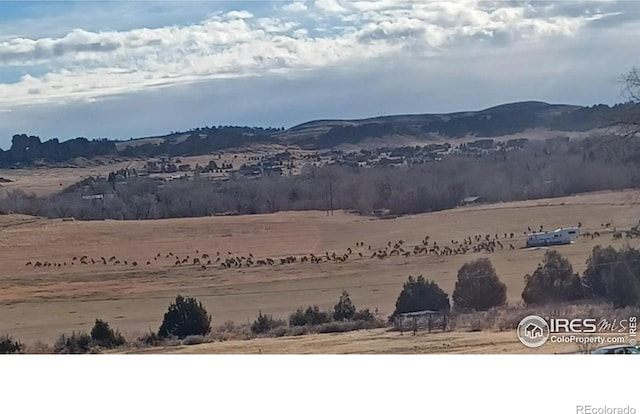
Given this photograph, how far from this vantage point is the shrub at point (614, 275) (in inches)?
278

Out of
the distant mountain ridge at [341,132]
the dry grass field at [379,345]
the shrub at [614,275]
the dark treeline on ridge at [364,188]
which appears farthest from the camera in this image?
the dark treeline on ridge at [364,188]

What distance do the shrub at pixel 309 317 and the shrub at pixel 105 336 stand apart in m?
1.33

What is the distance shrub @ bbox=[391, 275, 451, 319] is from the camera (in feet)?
25.0

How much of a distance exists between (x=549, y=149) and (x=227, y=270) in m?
2.85

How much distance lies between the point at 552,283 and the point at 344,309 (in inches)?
63.1

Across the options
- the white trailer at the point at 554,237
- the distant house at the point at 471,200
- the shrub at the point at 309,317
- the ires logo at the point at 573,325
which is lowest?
the shrub at the point at 309,317

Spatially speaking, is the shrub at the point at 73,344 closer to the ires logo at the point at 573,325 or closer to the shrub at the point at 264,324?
the shrub at the point at 264,324

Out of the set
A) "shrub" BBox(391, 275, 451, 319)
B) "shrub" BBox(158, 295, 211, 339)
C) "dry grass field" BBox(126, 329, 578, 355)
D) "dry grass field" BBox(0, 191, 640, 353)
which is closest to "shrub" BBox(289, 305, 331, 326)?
"dry grass field" BBox(0, 191, 640, 353)

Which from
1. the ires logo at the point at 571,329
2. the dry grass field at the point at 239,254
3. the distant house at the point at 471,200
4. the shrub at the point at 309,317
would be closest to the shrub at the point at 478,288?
the dry grass field at the point at 239,254

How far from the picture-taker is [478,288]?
7.84 metres

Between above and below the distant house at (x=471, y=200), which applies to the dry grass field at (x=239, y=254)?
below

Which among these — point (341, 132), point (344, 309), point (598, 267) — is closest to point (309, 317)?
point (344, 309)
